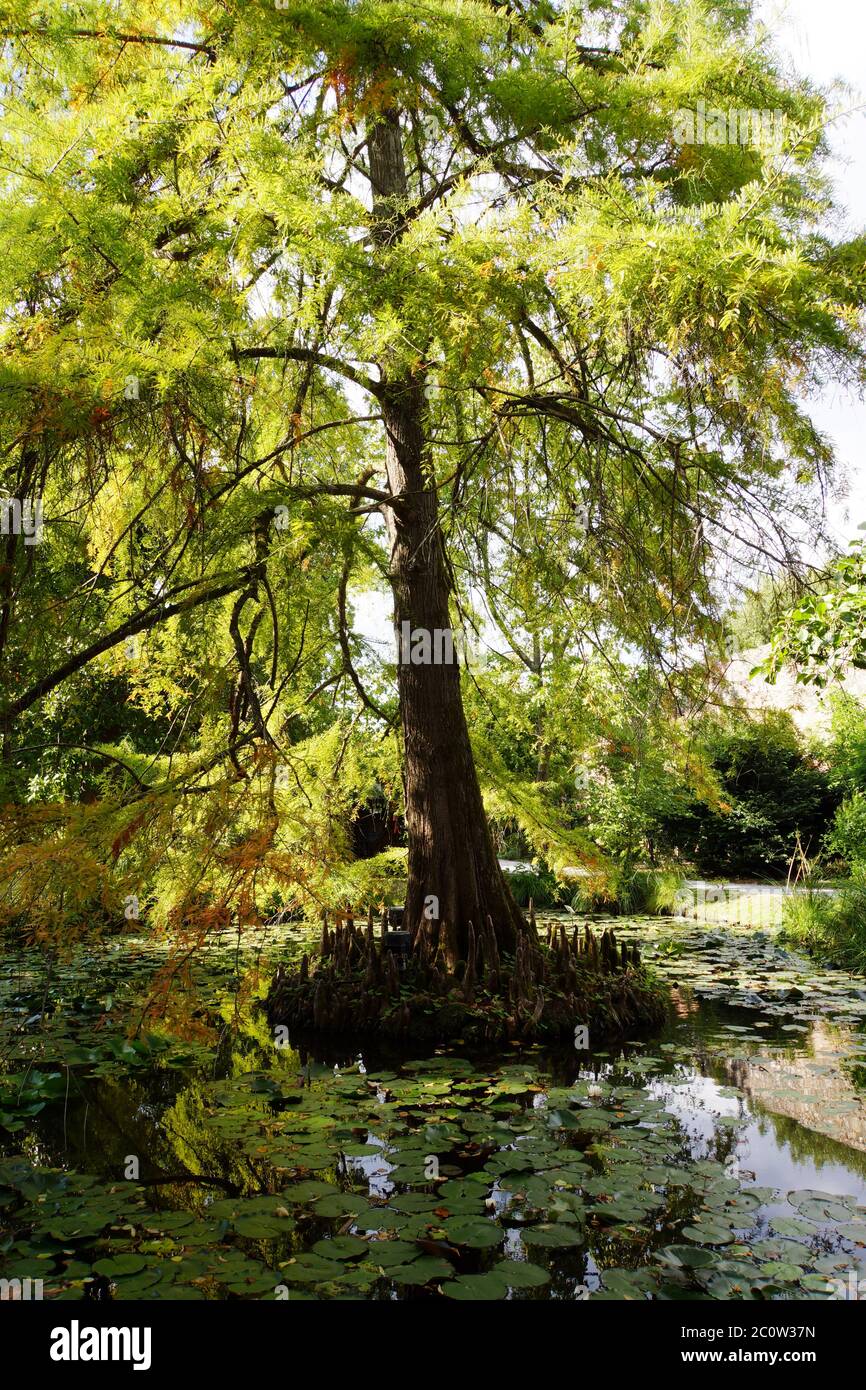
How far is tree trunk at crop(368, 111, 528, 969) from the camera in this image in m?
6.77

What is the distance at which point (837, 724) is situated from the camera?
10633 millimetres

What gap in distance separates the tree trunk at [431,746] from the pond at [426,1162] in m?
1.27

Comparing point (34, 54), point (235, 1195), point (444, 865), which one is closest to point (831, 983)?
point (444, 865)

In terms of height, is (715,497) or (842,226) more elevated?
(842,226)

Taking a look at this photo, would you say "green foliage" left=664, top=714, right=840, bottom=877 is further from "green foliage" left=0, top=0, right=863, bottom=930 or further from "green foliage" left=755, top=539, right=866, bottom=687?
"green foliage" left=0, top=0, right=863, bottom=930

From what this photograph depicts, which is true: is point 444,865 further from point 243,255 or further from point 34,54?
point 34,54

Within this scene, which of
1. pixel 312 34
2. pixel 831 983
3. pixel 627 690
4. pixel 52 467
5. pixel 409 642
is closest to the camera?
pixel 312 34

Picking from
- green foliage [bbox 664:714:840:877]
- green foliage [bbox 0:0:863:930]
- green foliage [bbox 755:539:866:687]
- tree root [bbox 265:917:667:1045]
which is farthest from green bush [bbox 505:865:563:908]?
green foliage [bbox 755:539:866:687]

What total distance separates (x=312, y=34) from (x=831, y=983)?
7.37 m

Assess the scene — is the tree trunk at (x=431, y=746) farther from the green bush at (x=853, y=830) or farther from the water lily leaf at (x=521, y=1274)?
the green bush at (x=853, y=830)

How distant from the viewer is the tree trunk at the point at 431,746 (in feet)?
22.2

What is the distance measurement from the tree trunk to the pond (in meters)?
1.27

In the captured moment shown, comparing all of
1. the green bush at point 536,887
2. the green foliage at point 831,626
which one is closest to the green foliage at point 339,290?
the green foliage at point 831,626

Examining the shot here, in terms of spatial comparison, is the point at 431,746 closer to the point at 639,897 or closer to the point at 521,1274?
the point at 521,1274
